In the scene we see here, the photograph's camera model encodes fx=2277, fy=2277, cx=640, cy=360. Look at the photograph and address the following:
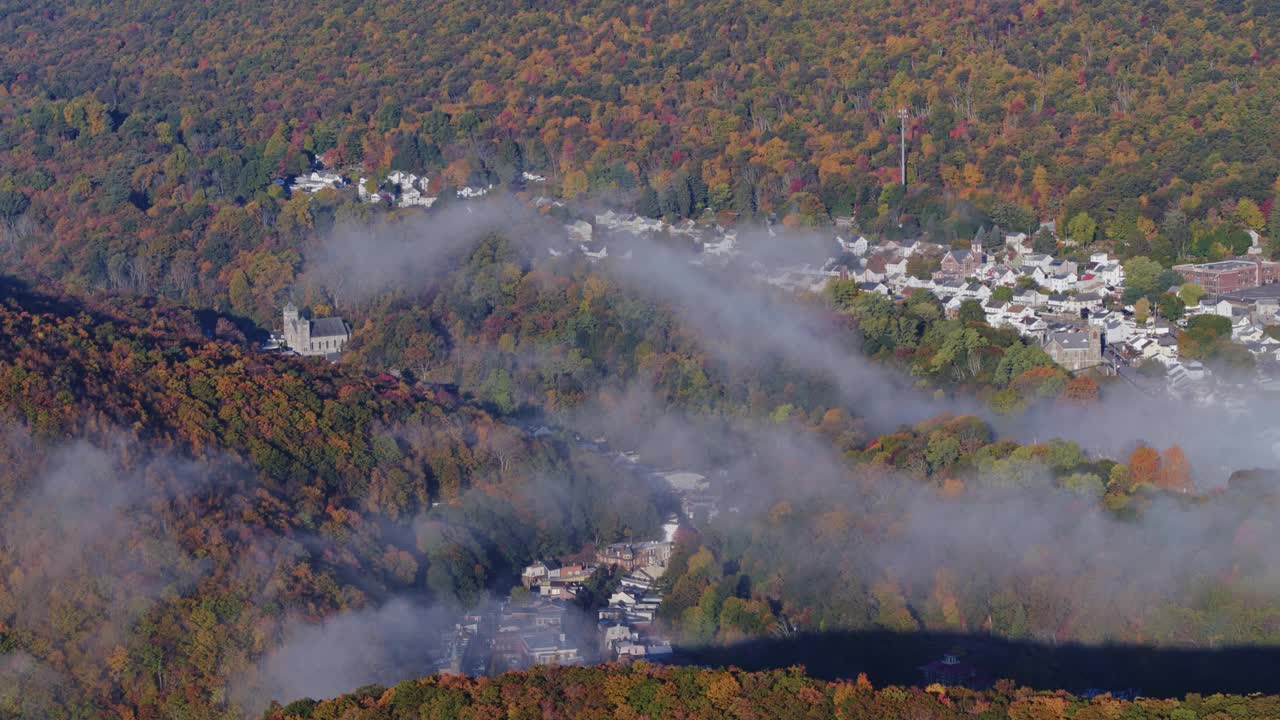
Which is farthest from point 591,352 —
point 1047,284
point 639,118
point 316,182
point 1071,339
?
point 639,118

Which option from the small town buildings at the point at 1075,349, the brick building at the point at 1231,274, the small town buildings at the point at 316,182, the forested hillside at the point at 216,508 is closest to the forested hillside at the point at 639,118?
the small town buildings at the point at 316,182

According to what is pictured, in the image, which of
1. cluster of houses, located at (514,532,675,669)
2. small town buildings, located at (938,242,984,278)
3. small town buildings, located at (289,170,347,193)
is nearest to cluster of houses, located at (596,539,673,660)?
cluster of houses, located at (514,532,675,669)

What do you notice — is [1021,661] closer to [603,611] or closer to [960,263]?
[603,611]

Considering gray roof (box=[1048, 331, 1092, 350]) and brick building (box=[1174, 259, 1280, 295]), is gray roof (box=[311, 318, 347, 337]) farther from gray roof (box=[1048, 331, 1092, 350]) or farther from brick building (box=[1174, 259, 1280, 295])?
brick building (box=[1174, 259, 1280, 295])

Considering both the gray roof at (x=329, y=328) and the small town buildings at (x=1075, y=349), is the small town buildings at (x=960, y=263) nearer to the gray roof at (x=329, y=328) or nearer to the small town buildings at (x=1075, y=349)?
the small town buildings at (x=1075, y=349)

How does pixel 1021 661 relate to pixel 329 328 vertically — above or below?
above

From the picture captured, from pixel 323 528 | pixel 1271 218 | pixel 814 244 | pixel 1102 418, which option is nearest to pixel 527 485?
pixel 323 528

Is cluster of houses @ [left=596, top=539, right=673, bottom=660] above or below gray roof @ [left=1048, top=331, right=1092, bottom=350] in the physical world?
below
